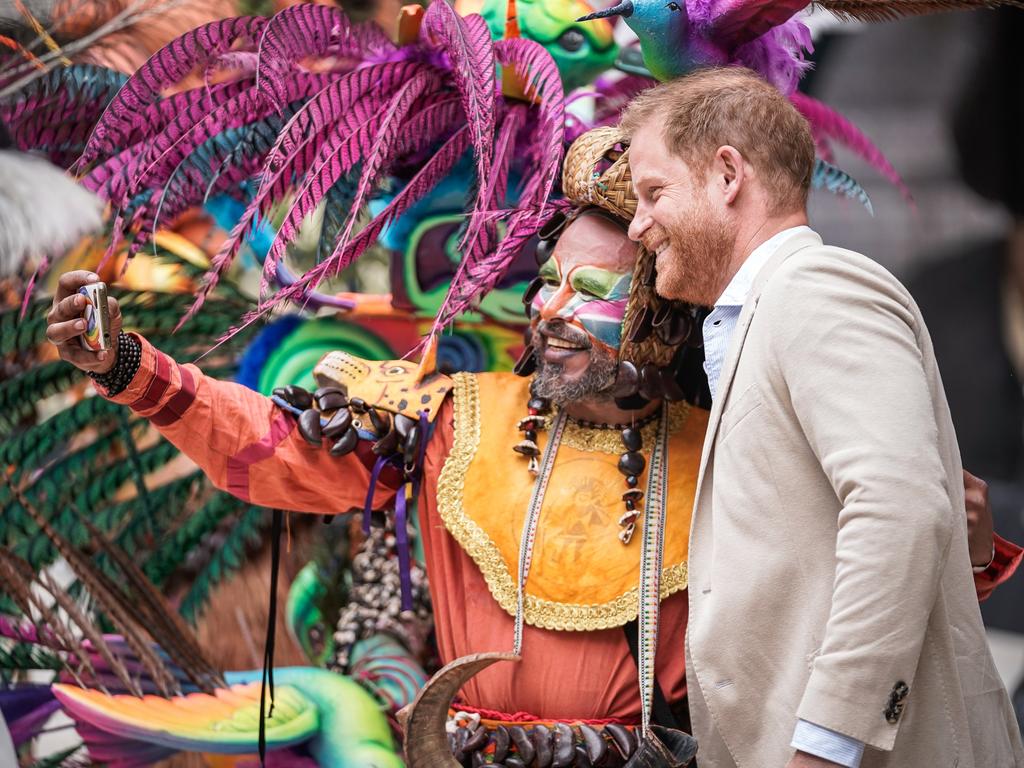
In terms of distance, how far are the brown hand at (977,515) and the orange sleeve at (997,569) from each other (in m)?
0.06

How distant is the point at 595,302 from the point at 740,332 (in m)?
0.55

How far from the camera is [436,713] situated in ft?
6.01

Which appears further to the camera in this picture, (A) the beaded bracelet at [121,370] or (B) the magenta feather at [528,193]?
(B) the magenta feather at [528,193]

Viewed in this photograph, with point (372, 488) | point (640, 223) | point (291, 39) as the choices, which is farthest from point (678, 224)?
point (291, 39)

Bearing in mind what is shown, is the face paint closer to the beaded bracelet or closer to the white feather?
the beaded bracelet

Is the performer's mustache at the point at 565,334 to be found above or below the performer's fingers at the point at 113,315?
below

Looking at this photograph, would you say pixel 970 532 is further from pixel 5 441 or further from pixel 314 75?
pixel 5 441

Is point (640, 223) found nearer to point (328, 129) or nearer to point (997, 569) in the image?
point (328, 129)

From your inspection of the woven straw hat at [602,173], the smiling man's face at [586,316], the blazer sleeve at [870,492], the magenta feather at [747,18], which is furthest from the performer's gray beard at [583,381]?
the blazer sleeve at [870,492]

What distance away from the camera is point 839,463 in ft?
4.38

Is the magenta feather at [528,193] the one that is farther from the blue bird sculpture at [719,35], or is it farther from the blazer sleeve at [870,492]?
the blazer sleeve at [870,492]

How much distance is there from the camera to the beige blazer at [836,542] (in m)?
1.31

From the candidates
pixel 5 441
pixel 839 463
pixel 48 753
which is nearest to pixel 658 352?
pixel 839 463

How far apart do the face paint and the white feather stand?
2.66 ft
